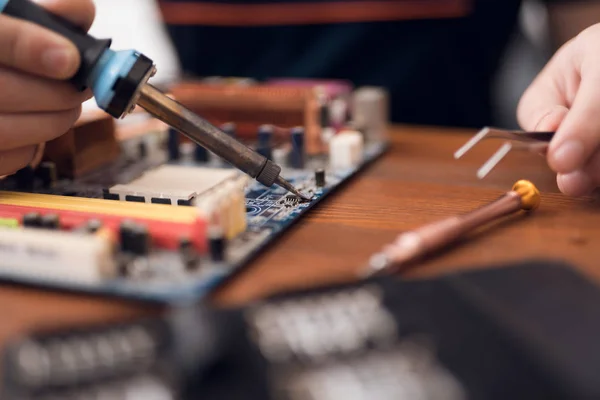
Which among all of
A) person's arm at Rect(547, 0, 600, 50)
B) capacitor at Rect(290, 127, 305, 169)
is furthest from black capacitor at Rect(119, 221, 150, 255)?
person's arm at Rect(547, 0, 600, 50)

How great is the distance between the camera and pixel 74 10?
1.88 feet

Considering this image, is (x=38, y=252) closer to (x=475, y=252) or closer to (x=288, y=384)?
(x=288, y=384)

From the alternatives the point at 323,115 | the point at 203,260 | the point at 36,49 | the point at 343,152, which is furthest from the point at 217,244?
the point at 323,115

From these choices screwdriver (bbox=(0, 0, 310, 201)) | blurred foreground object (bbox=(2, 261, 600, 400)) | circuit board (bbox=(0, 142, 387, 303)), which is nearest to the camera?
blurred foreground object (bbox=(2, 261, 600, 400))

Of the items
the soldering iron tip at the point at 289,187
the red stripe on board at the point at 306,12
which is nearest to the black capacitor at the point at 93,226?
the soldering iron tip at the point at 289,187

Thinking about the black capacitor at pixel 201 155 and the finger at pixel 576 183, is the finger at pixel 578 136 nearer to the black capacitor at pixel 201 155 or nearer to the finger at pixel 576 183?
the finger at pixel 576 183

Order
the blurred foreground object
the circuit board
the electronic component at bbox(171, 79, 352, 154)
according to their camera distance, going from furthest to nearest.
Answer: the electronic component at bbox(171, 79, 352, 154) → the circuit board → the blurred foreground object

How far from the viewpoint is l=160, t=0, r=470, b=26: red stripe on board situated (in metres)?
1.15

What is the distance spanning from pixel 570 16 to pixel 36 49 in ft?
3.15

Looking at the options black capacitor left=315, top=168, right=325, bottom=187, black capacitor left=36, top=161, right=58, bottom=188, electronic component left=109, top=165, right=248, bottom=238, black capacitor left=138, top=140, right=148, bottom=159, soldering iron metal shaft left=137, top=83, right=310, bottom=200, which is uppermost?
soldering iron metal shaft left=137, top=83, right=310, bottom=200

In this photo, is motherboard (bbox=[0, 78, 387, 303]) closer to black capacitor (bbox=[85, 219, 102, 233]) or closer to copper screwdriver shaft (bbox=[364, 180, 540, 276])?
black capacitor (bbox=[85, 219, 102, 233])

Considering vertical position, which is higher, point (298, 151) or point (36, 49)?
point (36, 49)

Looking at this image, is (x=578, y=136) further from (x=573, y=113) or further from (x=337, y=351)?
(x=337, y=351)

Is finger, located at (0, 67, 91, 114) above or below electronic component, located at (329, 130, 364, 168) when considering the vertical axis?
above
